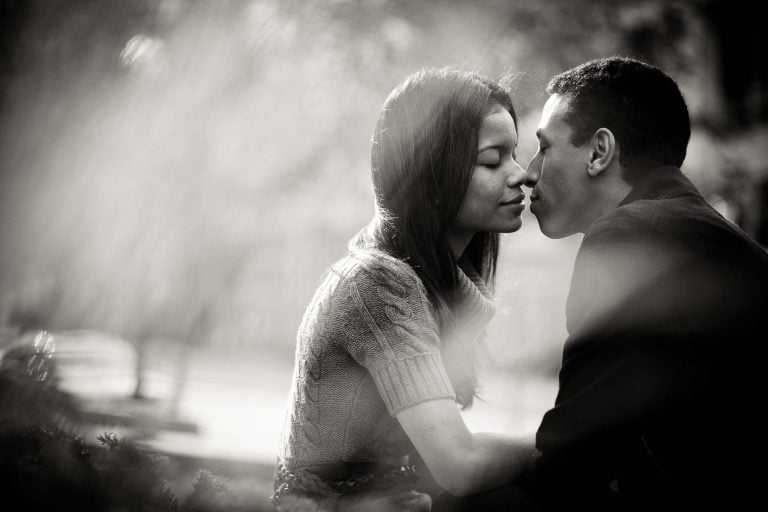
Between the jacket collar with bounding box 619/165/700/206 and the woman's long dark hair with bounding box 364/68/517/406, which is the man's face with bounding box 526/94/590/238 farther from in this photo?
the woman's long dark hair with bounding box 364/68/517/406

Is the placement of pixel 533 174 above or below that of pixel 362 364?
above

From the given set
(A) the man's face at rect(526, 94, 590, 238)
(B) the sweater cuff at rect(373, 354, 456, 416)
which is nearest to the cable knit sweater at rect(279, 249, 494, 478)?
(B) the sweater cuff at rect(373, 354, 456, 416)

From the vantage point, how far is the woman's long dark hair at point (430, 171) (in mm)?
2193

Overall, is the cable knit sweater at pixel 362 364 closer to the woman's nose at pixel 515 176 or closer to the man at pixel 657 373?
the man at pixel 657 373

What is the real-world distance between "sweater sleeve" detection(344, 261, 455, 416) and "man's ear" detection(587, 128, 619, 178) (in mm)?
755

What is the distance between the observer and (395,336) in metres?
1.93

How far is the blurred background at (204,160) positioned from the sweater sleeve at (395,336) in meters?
0.84

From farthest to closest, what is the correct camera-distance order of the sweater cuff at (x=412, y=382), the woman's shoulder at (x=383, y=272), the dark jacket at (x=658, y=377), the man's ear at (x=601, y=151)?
the man's ear at (x=601, y=151), the woman's shoulder at (x=383, y=272), the sweater cuff at (x=412, y=382), the dark jacket at (x=658, y=377)

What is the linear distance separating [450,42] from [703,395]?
120 inches

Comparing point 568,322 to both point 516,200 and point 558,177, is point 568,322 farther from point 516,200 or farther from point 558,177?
point 558,177

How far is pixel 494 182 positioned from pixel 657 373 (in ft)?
2.68

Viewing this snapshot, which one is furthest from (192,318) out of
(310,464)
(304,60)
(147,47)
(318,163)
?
(310,464)

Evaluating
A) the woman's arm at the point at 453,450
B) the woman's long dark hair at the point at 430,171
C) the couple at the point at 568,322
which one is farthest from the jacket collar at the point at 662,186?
the woman's arm at the point at 453,450

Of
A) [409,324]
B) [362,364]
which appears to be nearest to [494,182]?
[409,324]
